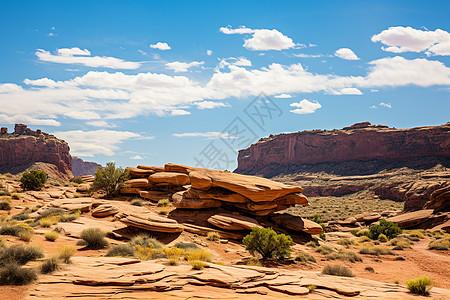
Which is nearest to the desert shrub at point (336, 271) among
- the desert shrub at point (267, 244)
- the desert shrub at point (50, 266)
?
the desert shrub at point (267, 244)

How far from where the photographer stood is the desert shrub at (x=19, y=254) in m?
8.29

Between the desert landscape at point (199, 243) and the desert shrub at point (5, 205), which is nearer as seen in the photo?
the desert landscape at point (199, 243)

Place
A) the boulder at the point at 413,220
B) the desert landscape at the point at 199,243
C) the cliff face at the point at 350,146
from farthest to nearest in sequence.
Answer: the cliff face at the point at 350,146, the boulder at the point at 413,220, the desert landscape at the point at 199,243

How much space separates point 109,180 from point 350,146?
101m

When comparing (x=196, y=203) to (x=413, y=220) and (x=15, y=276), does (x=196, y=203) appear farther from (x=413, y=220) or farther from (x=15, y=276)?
(x=413, y=220)

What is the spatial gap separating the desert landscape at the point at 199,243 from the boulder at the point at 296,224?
76mm

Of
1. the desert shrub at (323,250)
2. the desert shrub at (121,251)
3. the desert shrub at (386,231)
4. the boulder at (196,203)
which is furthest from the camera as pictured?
the desert shrub at (386,231)

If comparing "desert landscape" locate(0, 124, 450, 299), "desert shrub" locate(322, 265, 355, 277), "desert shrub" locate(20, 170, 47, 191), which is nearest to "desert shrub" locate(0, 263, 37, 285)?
"desert landscape" locate(0, 124, 450, 299)

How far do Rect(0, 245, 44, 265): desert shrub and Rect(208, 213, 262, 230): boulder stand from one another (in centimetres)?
1262

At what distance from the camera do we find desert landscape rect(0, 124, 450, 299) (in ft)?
26.8

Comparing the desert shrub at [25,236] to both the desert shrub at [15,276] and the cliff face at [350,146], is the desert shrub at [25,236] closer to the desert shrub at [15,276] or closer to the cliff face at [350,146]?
the desert shrub at [15,276]

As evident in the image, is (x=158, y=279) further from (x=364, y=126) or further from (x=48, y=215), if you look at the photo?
(x=364, y=126)

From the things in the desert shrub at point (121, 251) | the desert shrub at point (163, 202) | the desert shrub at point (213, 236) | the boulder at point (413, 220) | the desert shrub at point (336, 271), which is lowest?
the boulder at point (413, 220)

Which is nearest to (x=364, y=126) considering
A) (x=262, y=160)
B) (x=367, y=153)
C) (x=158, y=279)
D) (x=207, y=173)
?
(x=367, y=153)
